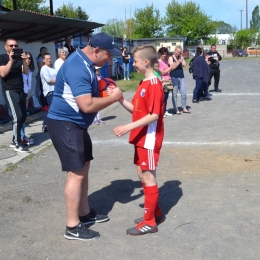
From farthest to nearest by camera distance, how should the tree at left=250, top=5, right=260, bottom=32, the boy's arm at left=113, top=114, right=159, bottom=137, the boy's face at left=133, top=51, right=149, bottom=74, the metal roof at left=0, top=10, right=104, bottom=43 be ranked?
1. the tree at left=250, top=5, right=260, bottom=32
2. the metal roof at left=0, top=10, right=104, bottom=43
3. the boy's face at left=133, top=51, right=149, bottom=74
4. the boy's arm at left=113, top=114, right=159, bottom=137

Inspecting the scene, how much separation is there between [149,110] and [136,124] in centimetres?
18

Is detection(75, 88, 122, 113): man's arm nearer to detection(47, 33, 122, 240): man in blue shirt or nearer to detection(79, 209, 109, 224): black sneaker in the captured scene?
detection(47, 33, 122, 240): man in blue shirt

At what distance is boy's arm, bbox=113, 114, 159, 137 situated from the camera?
3.95 m

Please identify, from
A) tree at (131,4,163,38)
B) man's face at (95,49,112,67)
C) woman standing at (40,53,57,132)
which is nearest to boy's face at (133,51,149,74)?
man's face at (95,49,112,67)

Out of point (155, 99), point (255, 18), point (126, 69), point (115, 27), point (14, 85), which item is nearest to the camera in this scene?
point (155, 99)

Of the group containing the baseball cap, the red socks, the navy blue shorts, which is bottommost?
the red socks

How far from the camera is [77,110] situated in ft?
12.9

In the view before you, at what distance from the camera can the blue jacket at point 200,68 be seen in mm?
13609

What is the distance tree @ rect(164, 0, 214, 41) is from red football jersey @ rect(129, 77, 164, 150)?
261 ft

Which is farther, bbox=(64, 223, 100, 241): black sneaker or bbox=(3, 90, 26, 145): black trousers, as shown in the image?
bbox=(3, 90, 26, 145): black trousers

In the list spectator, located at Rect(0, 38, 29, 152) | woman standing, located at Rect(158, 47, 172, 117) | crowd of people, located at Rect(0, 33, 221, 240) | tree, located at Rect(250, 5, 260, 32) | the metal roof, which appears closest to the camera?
crowd of people, located at Rect(0, 33, 221, 240)

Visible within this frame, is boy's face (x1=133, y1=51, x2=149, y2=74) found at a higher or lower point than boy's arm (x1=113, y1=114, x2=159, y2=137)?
higher

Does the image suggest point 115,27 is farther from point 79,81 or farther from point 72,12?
point 79,81

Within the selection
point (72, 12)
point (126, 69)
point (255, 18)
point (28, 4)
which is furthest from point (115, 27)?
point (255, 18)
